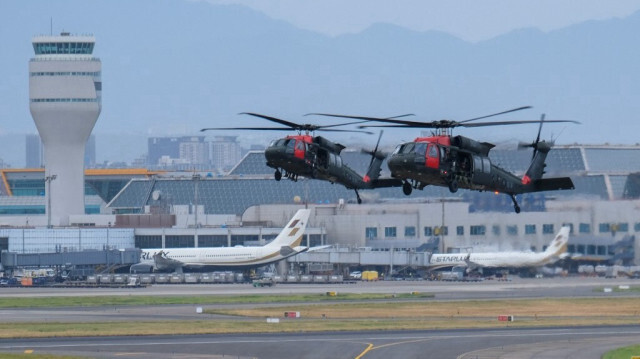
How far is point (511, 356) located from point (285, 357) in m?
14.9

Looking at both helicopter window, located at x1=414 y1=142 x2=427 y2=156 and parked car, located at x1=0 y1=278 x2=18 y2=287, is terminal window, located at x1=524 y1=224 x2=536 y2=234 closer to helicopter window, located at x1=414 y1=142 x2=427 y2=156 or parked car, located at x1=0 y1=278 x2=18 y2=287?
parked car, located at x1=0 y1=278 x2=18 y2=287

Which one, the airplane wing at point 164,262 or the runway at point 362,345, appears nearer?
the runway at point 362,345

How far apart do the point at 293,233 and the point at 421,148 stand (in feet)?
367

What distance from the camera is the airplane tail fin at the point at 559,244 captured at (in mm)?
183625

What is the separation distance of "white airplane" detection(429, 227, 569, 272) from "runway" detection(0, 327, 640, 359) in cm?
7374

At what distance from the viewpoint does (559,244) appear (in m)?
185

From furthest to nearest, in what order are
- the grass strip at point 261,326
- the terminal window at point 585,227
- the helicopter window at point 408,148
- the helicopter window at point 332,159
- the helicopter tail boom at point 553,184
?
the terminal window at point 585,227 < the grass strip at point 261,326 < the helicopter window at point 332,159 < the helicopter tail boom at point 553,184 < the helicopter window at point 408,148

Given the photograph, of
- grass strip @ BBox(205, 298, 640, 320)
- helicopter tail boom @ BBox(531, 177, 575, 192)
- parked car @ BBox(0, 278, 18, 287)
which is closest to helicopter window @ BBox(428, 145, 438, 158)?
helicopter tail boom @ BBox(531, 177, 575, 192)

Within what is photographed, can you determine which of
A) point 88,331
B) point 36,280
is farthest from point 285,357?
point 36,280

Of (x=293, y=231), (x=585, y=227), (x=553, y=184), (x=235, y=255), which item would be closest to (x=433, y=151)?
(x=553, y=184)

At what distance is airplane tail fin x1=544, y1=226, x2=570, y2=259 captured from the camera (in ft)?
602

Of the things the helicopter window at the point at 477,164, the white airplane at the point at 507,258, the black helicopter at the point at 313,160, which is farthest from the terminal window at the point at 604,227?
the helicopter window at the point at 477,164

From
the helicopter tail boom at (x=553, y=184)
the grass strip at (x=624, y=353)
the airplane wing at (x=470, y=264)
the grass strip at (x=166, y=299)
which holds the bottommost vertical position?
the grass strip at (x=624, y=353)

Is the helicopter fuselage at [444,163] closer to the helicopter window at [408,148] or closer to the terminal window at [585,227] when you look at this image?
the helicopter window at [408,148]
